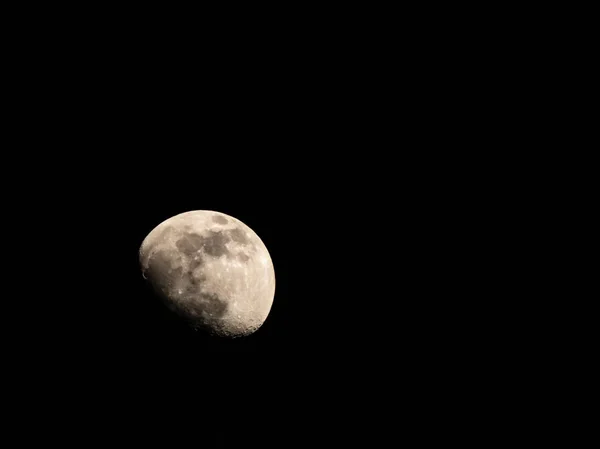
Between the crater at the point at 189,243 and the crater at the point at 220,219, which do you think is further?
the crater at the point at 220,219

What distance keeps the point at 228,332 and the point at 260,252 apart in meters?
0.55

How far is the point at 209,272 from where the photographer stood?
A: 2887mm

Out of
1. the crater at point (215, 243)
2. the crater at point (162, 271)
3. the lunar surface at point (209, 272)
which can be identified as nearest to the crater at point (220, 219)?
the lunar surface at point (209, 272)

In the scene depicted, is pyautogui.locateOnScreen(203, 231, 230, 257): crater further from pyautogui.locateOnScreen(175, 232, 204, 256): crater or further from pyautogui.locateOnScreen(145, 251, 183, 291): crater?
pyautogui.locateOnScreen(145, 251, 183, 291): crater

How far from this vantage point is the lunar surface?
9.45ft

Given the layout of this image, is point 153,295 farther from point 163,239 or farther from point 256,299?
point 256,299

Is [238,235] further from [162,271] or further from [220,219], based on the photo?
[162,271]

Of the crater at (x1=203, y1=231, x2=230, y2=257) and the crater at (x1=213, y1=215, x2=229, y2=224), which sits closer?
the crater at (x1=203, y1=231, x2=230, y2=257)

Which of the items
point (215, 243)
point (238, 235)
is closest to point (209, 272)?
point (215, 243)

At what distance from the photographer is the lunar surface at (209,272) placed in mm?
2879

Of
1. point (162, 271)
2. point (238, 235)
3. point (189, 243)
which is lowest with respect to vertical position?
point (162, 271)

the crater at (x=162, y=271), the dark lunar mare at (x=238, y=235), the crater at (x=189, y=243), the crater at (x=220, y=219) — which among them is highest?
the crater at (x=220, y=219)

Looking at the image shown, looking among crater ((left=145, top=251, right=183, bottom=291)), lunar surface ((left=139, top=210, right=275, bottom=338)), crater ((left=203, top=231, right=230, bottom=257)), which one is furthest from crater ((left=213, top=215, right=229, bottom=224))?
crater ((left=145, top=251, right=183, bottom=291))

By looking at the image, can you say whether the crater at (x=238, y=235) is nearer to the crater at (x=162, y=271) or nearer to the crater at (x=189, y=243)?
the crater at (x=189, y=243)
